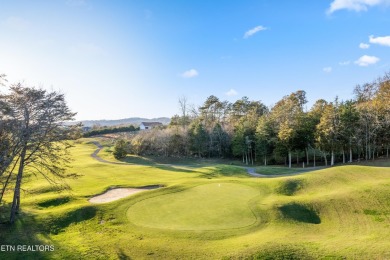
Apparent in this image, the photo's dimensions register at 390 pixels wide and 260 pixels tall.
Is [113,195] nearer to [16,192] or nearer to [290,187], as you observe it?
[16,192]

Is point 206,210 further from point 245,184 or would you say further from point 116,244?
point 245,184

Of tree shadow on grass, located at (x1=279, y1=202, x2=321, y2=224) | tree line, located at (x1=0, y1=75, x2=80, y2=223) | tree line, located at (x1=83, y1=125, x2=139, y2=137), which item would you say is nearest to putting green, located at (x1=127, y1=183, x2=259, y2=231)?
tree shadow on grass, located at (x1=279, y1=202, x2=321, y2=224)

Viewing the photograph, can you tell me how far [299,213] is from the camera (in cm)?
1802

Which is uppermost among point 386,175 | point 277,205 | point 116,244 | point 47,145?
point 47,145

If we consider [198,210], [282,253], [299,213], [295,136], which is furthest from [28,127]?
[295,136]

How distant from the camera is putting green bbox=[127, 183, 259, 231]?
16.1 m

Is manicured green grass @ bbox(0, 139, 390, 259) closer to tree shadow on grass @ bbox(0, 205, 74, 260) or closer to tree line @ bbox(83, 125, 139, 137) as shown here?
tree shadow on grass @ bbox(0, 205, 74, 260)

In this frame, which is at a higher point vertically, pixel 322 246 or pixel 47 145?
pixel 47 145

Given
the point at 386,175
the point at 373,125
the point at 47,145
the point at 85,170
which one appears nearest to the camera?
the point at 47,145

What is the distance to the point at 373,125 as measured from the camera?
48.6 metres

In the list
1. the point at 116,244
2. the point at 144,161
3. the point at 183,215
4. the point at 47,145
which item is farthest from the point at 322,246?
the point at 144,161

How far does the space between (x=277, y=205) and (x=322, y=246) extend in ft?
18.4

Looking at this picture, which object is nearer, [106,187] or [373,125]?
[106,187]

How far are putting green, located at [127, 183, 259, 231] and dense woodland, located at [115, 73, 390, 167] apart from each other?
111 feet
